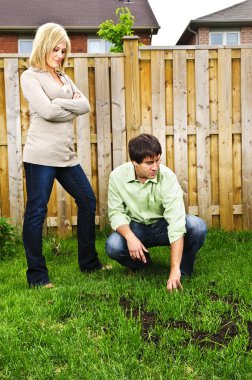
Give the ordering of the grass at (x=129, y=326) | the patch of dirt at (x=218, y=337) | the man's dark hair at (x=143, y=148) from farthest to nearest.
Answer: the man's dark hair at (x=143, y=148)
the patch of dirt at (x=218, y=337)
the grass at (x=129, y=326)

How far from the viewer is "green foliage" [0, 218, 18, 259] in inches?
204

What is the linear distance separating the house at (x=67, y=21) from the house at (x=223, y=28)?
6.33 feet

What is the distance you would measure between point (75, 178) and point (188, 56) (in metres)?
2.22

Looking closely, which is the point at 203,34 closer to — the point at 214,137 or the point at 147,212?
the point at 214,137

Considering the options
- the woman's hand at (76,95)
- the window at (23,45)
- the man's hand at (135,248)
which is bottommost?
the man's hand at (135,248)

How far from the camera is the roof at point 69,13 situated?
22.8 meters

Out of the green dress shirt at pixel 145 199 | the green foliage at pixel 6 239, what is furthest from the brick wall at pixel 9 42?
the green dress shirt at pixel 145 199

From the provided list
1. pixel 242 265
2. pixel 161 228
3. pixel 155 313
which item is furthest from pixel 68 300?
pixel 242 265

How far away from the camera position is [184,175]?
19.3 feet

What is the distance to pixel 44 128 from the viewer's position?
401 centimetres

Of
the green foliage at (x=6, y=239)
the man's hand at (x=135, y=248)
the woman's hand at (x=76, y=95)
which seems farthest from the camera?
the green foliage at (x=6, y=239)

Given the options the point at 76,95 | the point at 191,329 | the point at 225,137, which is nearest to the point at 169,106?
the point at 225,137

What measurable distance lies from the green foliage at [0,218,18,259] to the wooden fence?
48cm

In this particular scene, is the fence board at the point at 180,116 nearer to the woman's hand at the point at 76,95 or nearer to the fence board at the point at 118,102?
the fence board at the point at 118,102
